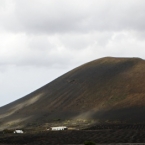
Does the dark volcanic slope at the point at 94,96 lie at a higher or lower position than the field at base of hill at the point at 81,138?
higher

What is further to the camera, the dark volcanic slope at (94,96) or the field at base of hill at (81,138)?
the dark volcanic slope at (94,96)

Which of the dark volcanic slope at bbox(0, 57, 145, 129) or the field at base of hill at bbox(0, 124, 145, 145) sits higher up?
the dark volcanic slope at bbox(0, 57, 145, 129)

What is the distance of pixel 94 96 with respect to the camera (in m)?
120

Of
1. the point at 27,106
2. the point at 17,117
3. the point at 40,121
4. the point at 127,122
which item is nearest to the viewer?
the point at 127,122

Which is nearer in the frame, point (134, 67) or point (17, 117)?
point (17, 117)

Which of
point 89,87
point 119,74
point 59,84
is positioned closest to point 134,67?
point 119,74

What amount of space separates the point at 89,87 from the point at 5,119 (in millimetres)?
29169

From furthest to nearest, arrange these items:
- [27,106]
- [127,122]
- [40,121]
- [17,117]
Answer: [27,106] < [17,117] < [40,121] < [127,122]

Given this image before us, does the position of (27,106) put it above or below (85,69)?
below

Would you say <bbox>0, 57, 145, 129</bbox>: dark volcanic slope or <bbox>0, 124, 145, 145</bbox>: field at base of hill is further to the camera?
<bbox>0, 57, 145, 129</bbox>: dark volcanic slope

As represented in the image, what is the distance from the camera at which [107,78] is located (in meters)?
129

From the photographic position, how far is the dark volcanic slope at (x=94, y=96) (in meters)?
106

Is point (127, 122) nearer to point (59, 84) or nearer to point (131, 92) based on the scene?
point (131, 92)

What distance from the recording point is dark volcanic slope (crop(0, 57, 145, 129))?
348 feet
